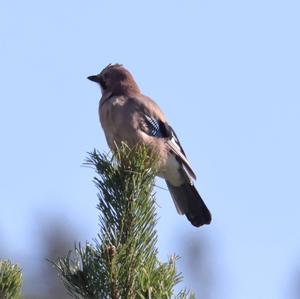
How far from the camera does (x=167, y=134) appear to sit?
23.1ft

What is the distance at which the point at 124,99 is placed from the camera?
7215 millimetres

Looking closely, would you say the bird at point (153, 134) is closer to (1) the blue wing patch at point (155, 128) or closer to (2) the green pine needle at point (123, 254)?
(1) the blue wing patch at point (155, 128)

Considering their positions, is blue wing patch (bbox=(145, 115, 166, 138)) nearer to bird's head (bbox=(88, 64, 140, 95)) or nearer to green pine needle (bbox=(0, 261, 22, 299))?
bird's head (bbox=(88, 64, 140, 95))

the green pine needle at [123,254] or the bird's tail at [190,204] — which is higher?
the bird's tail at [190,204]

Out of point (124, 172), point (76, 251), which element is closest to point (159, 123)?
point (124, 172)

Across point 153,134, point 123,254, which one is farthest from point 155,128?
point 123,254

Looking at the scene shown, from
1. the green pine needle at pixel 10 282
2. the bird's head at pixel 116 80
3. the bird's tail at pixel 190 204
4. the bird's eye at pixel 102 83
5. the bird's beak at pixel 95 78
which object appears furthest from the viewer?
the bird's beak at pixel 95 78

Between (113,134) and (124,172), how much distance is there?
8.60 feet

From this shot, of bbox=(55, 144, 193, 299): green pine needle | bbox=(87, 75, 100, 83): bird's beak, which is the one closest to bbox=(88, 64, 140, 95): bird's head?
bbox=(87, 75, 100, 83): bird's beak

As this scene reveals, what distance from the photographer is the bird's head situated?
751 centimetres

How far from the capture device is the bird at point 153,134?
675 cm

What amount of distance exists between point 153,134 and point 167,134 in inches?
6.9

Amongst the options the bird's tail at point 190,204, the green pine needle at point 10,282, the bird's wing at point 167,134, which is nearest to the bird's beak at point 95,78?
the bird's wing at point 167,134

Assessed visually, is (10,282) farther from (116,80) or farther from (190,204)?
(116,80)
